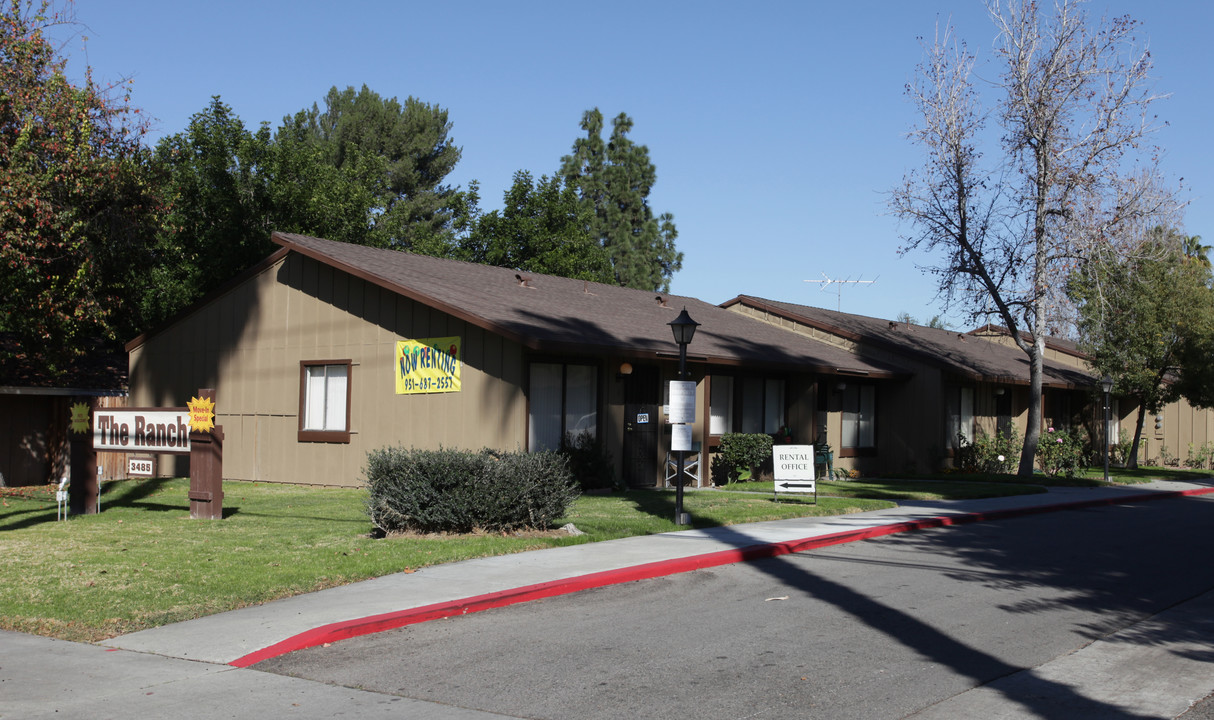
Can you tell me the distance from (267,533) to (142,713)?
7.34 m

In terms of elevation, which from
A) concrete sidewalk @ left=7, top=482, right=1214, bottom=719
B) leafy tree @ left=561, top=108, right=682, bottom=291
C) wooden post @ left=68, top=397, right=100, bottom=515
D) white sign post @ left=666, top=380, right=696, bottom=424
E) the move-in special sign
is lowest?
concrete sidewalk @ left=7, top=482, right=1214, bottom=719

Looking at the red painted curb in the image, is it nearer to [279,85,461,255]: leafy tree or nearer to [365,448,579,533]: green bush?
[365,448,579,533]: green bush

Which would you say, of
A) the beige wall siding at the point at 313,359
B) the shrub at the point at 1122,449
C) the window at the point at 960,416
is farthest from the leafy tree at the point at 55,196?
the shrub at the point at 1122,449

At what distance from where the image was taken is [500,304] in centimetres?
2038

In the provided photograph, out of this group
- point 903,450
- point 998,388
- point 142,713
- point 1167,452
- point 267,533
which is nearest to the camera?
point 142,713

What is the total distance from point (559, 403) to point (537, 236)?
901 inches

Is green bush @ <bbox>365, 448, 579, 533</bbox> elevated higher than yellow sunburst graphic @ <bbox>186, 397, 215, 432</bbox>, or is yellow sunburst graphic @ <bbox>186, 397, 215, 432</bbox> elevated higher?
yellow sunburst graphic @ <bbox>186, 397, 215, 432</bbox>

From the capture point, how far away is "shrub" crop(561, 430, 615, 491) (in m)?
19.5

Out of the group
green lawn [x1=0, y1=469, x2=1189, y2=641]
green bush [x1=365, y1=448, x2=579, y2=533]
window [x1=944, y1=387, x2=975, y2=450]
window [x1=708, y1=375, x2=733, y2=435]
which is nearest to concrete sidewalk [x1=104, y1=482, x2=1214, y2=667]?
green lawn [x1=0, y1=469, x2=1189, y2=641]

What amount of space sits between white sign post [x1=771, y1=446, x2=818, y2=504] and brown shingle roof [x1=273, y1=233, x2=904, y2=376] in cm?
323

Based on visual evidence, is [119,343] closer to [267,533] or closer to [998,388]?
[267,533]

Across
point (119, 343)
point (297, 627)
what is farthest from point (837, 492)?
point (119, 343)

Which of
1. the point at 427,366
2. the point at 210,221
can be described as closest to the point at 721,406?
the point at 427,366

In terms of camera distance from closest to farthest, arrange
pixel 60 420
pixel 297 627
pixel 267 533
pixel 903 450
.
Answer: pixel 297 627 → pixel 267 533 → pixel 60 420 → pixel 903 450
